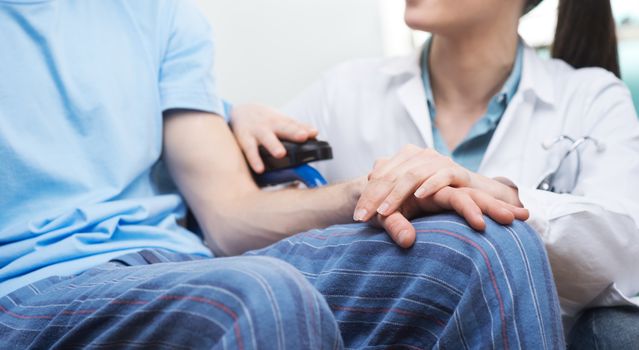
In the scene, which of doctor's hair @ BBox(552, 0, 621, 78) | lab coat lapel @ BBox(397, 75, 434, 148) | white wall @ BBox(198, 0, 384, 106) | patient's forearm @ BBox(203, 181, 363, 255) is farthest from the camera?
white wall @ BBox(198, 0, 384, 106)

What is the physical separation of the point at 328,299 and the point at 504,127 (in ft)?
1.90

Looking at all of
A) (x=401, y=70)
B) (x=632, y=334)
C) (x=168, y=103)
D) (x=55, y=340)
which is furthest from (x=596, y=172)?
(x=55, y=340)

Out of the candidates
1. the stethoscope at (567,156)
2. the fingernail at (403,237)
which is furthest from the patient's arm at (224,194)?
the stethoscope at (567,156)

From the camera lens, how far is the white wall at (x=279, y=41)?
169 centimetres

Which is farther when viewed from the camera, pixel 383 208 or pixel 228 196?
pixel 228 196

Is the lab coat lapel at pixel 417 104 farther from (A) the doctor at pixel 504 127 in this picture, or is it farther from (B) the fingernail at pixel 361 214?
(B) the fingernail at pixel 361 214

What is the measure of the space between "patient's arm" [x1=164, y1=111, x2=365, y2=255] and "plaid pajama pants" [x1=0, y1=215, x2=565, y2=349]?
198 millimetres

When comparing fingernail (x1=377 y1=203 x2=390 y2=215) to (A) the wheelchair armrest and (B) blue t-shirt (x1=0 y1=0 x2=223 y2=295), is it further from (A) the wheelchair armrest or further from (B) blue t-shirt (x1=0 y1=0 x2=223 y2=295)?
(B) blue t-shirt (x1=0 y1=0 x2=223 y2=295)

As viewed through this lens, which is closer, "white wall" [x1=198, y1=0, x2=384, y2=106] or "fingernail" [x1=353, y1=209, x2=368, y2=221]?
"fingernail" [x1=353, y1=209, x2=368, y2=221]

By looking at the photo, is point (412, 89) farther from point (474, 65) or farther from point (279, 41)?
point (279, 41)

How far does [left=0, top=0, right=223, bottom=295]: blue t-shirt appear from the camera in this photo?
95cm

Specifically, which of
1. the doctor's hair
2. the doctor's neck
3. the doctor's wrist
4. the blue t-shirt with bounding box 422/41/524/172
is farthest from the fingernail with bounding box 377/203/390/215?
the doctor's hair

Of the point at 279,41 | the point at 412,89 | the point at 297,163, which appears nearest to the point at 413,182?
the point at 297,163

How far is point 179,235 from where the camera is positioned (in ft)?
3.58
